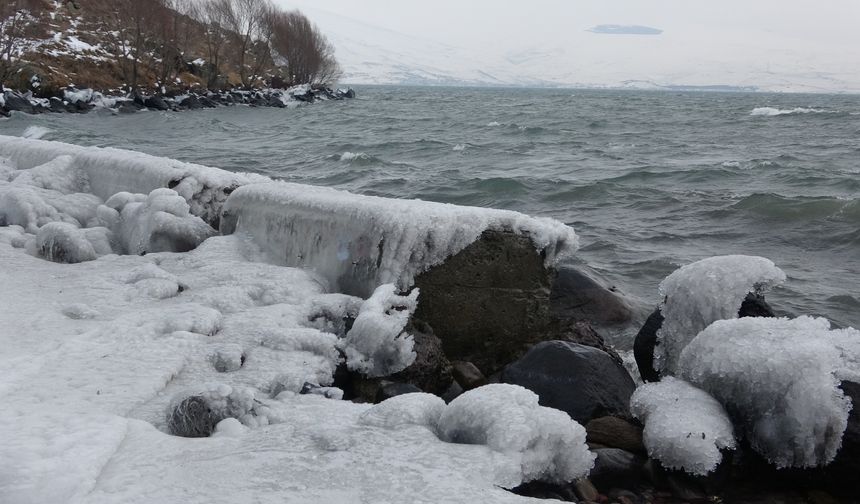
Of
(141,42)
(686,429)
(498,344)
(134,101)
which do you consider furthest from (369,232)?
(141,42)

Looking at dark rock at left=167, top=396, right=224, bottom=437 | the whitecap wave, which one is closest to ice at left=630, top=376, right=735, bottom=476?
dark rock at left=167, top=396, right=224, bottom=437

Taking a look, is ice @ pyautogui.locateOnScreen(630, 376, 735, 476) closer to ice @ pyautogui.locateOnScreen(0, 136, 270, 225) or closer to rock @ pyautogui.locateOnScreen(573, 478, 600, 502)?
rock @ pyautogui.locateOnScreen(573, 478, 600, 502)

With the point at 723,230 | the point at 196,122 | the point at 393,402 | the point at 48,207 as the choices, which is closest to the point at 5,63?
the point at 196,122

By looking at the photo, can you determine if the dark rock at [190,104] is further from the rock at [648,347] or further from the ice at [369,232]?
the rock at [648,347]

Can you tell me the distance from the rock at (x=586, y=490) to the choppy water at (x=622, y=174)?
4.09m

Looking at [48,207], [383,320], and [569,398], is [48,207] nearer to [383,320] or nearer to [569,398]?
[383,320]

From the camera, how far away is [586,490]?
347 cm

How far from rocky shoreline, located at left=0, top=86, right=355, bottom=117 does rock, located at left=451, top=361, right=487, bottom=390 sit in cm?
2815

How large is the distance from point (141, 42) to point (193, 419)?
148ft

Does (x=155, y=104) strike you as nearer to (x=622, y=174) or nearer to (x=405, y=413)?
(x=622, y=174)

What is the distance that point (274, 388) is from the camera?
402 centimetres

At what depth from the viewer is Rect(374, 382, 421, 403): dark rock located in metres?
4.36

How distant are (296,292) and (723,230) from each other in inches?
284

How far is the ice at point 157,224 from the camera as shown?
6652mm
